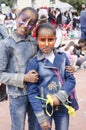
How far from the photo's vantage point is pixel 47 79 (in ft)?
10.0

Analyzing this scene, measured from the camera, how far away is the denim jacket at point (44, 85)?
3.05 metres

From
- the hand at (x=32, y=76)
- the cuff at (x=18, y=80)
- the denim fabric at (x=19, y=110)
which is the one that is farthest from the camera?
the denim fabric at (x=19, y=110)

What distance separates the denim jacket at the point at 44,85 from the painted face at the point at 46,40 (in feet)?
0.23

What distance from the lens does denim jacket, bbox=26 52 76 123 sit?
10.0 ft

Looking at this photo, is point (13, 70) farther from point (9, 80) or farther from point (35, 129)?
point (35, 129)

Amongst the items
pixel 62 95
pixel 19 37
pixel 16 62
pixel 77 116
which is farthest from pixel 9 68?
pixel 77 116

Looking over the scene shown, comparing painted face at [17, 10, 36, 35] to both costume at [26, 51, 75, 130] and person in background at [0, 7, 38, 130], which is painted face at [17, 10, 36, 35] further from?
costume at [26, 51, 75, 130]

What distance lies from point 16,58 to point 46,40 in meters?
0.29

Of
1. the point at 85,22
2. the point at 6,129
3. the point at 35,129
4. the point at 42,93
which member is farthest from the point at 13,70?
the point at 85,22

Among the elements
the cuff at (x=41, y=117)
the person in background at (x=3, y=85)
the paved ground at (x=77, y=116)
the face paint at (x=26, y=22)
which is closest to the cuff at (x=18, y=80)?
the cuff at (x=41, y=117)

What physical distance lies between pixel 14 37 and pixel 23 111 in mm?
623

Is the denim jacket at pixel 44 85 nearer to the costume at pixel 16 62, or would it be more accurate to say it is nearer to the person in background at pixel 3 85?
the costume at pixel 16 62

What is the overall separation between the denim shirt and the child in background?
3.4 inches

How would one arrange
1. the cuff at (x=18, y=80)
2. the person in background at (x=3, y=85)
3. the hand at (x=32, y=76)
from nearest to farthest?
the hand at (x=32, y=76), the cuff at (x=18, y=80), the person in background at (x=3, y=85)
